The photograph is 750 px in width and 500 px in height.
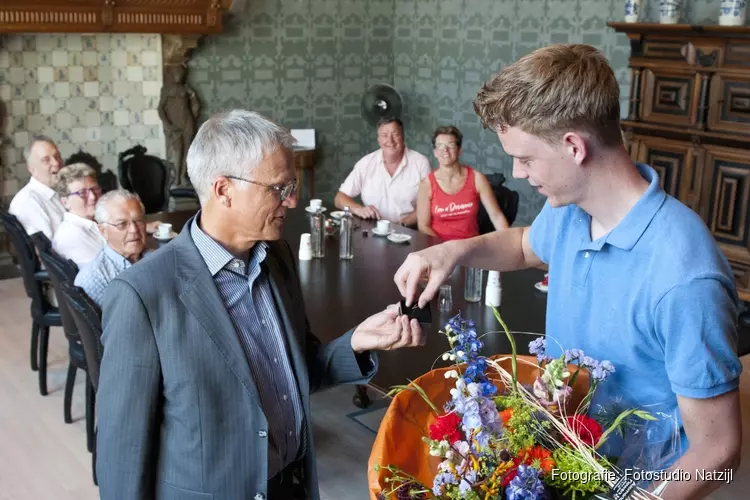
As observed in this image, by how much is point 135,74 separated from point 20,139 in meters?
1.19

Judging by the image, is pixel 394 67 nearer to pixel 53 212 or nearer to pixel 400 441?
pixel 53 212

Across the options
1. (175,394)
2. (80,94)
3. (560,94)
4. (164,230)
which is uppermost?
(560,94)

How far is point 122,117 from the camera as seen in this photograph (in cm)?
770

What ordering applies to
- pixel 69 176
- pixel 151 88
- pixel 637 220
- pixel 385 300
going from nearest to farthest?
pixel 637 220
pixel 385 300
pixel 69 176
pixel 151 88

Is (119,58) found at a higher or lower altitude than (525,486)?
higher

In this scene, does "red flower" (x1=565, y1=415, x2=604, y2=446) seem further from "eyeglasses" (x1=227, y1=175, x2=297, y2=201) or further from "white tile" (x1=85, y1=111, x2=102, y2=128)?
"white tile" (x1=85, y1=111, x2=102, y2=128)

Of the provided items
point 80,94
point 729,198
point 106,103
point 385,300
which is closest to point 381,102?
point 106,103

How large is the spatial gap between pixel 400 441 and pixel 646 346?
0.53 metres

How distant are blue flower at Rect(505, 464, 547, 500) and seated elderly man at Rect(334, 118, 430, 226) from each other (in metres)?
4.80

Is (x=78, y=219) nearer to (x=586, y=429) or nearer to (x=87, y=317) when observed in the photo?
(x=87, y=317)

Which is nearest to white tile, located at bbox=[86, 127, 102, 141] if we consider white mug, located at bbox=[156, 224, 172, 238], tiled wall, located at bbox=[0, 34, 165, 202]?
tiled wall, located at bbox=[0, 34, 165, 202]

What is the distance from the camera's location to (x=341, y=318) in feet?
11.9

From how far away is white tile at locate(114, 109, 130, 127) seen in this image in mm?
7668

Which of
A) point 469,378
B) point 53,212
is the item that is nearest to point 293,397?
point 469,378
